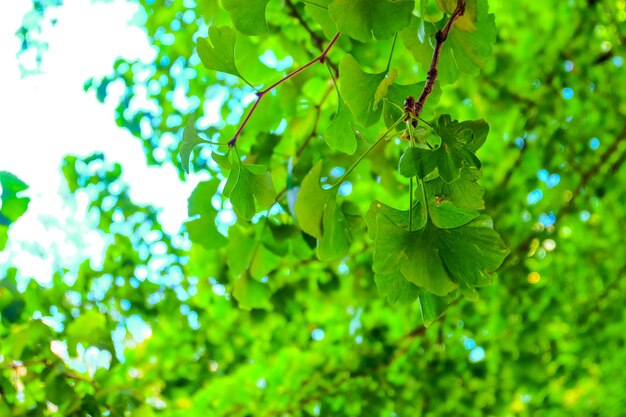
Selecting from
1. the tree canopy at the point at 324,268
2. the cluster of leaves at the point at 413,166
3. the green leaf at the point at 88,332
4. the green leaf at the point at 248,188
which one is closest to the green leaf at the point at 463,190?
the cluster of leaves at the point at 413,166

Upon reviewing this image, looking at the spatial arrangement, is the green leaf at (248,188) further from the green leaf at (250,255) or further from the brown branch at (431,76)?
the green leaf at (250,255)

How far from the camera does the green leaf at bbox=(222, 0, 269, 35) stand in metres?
0.39

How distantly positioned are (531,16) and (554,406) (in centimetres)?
94

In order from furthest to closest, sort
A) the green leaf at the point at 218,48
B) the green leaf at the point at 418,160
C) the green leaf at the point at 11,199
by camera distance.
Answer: the green leaf at the point at 11,199
the green leaf at the point at 218,48
the green leaf at the point at 418,160

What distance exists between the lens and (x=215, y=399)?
129cm

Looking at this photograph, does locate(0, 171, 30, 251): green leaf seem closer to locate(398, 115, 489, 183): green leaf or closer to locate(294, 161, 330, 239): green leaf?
locate(294, 161, 330, 239): green leaf

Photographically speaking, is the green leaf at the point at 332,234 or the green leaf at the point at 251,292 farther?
the green leaf at the point at 251,292

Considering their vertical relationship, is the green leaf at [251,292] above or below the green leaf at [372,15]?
above

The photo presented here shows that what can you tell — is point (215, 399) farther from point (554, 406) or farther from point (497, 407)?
point (554, 406)

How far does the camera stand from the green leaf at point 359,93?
39 centimetres

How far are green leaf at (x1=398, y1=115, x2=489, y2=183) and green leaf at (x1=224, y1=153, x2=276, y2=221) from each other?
0.39 feet

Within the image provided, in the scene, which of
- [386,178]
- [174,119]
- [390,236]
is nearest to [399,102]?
[390,236]

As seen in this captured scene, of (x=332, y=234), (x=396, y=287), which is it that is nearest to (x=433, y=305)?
(x=396, y=287)

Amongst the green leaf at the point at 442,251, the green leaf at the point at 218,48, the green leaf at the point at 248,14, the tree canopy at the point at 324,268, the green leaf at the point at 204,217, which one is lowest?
the green leaf at the point at 442,251
